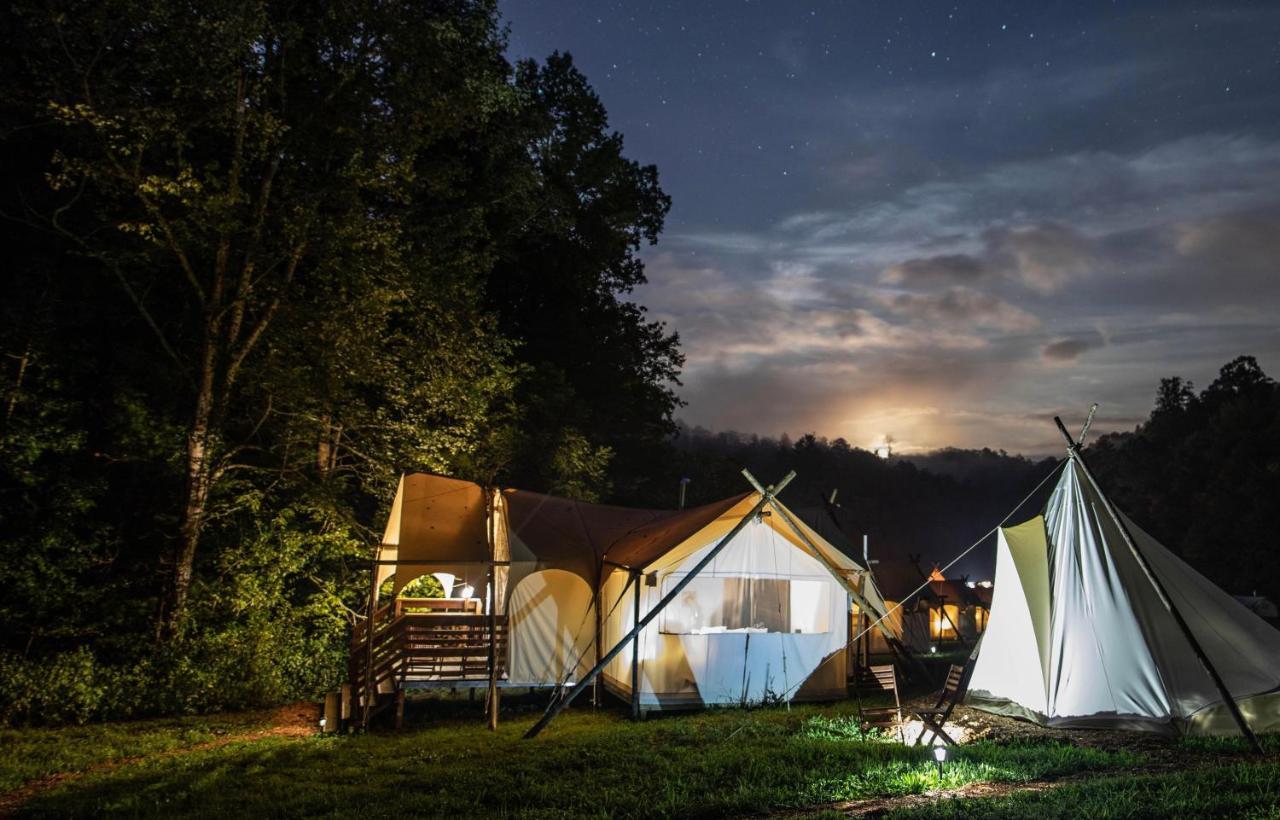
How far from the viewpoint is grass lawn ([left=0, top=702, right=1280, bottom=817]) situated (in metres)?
6.16

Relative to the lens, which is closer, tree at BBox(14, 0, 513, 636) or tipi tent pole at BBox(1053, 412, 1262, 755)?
tipi tent pole at BBox(1053, 412, 1262, 755)

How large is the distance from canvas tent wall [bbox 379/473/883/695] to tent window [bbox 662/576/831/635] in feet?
0.13

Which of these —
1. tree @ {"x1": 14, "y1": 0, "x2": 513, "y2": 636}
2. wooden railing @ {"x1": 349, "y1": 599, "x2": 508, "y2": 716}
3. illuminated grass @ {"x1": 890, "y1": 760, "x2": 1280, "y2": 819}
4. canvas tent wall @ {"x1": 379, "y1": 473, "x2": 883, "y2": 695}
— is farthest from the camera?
canvas tent wall @ {"x1": 379, "y1": 473, "x2": 883, "y2": 695}

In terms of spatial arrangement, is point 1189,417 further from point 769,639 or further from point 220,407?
point 220,407

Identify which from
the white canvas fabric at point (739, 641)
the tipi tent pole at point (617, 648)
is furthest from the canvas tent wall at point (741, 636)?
the tipi tent pole at point (617, 648)

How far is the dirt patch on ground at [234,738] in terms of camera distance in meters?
7.48

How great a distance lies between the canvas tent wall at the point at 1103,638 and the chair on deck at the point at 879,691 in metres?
1.23

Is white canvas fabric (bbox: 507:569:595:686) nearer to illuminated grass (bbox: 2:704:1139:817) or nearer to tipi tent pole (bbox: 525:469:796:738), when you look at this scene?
tipi tent pole (bbox: 525:469:796:738)

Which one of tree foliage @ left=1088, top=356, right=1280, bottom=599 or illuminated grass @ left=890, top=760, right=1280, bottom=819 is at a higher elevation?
tree foliage @ left=1088, top=356, right=1280, bottom=599

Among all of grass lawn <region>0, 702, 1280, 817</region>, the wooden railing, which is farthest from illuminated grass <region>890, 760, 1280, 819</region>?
the wooden railing

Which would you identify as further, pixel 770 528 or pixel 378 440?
pixel 378 440

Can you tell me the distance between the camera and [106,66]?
11539mm

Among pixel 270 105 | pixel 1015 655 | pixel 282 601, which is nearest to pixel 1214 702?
pixel 1015 655

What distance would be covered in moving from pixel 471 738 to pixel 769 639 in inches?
184
